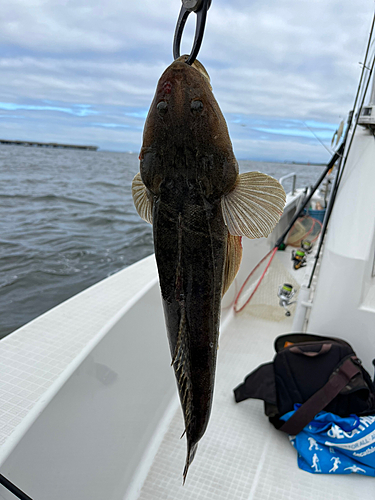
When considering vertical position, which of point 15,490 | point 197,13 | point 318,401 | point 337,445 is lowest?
point 337,445

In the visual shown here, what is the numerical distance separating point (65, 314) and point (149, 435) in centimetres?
116

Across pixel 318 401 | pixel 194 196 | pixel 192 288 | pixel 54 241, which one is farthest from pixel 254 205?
pixel 54 241

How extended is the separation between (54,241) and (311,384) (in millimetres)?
7303

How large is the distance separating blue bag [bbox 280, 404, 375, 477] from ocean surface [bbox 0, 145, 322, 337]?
156 inches

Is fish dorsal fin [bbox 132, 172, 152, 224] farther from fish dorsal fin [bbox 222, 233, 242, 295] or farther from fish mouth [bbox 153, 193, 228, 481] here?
fish dorsal fin [bbox 222, 233, 242, 295]

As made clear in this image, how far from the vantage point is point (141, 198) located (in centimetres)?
109

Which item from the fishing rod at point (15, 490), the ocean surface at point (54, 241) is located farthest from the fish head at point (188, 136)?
the ocean surface at point (54, 241)

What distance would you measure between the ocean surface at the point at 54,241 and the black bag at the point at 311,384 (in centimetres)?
360

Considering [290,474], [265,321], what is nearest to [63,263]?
[265,321]

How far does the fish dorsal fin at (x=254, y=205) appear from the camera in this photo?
97cm

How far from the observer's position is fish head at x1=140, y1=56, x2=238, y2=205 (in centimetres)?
95

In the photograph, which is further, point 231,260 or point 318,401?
point 318,401

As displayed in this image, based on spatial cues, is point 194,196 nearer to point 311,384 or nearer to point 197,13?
point 197,13

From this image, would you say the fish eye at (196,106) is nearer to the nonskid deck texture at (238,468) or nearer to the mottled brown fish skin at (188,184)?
the mottled brown fish skin at (188,184)
